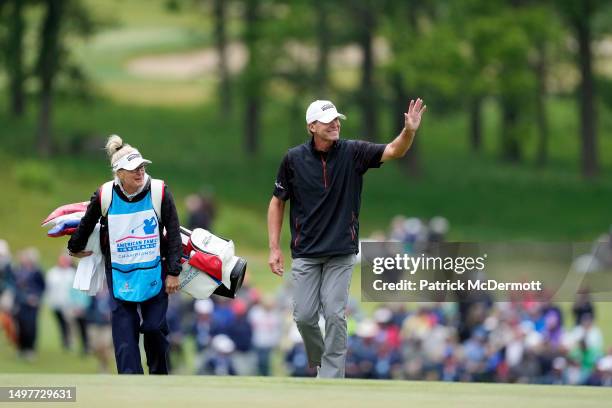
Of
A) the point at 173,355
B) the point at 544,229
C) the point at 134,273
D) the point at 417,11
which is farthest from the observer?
the point at 417,11

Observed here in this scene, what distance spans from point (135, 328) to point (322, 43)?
3729cm

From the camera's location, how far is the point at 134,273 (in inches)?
369

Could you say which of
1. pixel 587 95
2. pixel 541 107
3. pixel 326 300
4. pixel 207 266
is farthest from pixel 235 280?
pixel 541 107

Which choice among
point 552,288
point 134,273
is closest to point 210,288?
point 134,273

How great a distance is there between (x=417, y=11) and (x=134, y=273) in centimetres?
3662

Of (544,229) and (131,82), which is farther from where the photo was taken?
(131,82)

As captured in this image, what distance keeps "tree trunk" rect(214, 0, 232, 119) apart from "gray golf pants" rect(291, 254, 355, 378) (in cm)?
4341

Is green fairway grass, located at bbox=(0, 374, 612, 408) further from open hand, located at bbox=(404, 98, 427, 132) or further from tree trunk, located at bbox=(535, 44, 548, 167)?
tree trunk, located at bbox=(535, 44, 548, 167)

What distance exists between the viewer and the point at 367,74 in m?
47.7

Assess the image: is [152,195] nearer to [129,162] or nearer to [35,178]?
[129,162]

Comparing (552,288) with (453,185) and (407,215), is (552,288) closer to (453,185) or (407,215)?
(407,215)

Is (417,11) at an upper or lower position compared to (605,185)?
upper

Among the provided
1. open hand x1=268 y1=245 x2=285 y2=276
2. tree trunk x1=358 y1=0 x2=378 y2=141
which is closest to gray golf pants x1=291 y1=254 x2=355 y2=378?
open hand x1=268 y1=245 x2=285 y2=276

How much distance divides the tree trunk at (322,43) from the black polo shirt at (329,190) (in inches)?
1405
